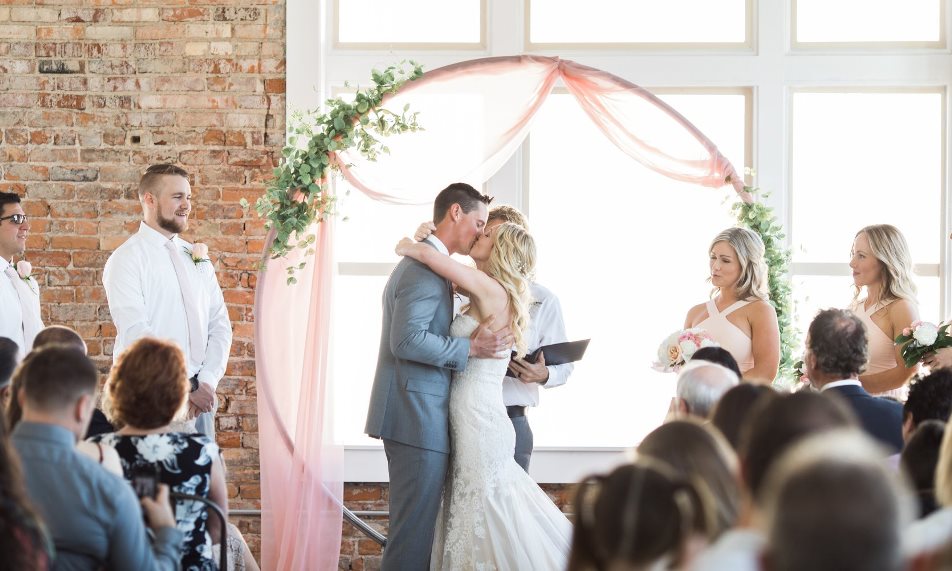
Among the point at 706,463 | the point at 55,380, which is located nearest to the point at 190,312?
the point at 55,380

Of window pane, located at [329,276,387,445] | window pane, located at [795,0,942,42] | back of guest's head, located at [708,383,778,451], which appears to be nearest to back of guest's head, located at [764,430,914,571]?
back of guest's head, located at [708,383,778,451]

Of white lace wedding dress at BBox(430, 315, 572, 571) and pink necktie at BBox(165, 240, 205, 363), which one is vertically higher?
pink necktie at BBox(165, 240, 205, 363)

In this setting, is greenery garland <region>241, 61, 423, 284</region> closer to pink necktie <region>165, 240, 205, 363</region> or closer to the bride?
pink necktie <region>165, 240, 205, 363</region>

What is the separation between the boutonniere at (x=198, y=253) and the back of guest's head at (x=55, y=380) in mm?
2342

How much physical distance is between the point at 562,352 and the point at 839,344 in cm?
137

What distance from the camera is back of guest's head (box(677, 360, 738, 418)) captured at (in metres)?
2.74

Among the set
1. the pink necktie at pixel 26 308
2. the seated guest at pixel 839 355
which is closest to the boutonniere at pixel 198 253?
the pink necktie at pixel 26 308

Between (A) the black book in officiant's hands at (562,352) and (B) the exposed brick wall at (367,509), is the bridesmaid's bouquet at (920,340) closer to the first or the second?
(A) the black book in officiant's hands at (562,352)

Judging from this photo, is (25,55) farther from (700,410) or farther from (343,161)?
(700,410)

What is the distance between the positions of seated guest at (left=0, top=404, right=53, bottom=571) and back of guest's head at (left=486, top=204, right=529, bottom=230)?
2.93m

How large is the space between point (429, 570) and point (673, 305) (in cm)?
199

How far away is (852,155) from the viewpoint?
537cm

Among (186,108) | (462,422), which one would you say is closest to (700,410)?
Result: (462,422)

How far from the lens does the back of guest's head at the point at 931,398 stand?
2.71 m
